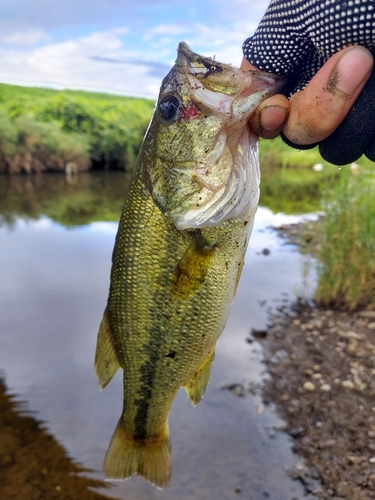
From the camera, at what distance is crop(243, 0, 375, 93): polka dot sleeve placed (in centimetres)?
142

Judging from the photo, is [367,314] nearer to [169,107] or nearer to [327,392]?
[327,392]

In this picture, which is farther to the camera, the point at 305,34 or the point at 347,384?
the point at 347,384

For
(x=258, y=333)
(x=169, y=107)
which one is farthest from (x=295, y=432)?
(x=169, y=107)

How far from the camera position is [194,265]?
2.02 m

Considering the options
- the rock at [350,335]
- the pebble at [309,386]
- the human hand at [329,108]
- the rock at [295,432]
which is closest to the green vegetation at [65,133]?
the rock at [350,335]

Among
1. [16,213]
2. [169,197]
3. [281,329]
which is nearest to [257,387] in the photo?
[281,329]

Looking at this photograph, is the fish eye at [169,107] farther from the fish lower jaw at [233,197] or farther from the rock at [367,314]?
the rock at [367,314]

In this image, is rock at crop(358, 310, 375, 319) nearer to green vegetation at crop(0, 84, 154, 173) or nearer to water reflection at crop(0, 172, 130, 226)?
water reflection at crop(0, 172, 130, 226)

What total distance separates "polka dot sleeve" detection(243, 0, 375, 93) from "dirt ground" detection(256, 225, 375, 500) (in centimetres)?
336

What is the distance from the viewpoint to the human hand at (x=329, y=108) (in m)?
1.45

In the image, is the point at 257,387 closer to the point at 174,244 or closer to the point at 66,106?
the point at 174,244

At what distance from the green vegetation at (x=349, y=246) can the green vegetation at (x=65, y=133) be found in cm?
2123

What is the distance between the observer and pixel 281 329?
655cm

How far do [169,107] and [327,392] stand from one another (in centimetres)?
398
